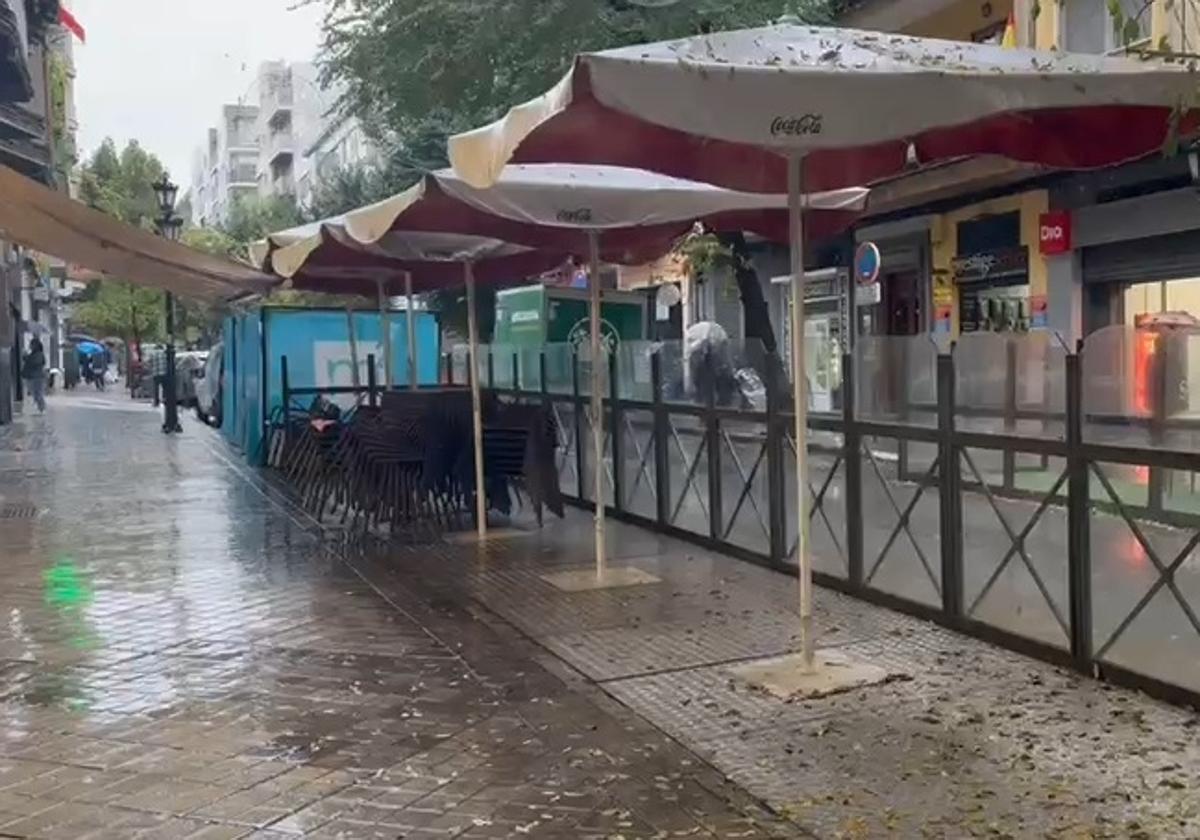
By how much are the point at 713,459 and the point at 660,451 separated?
91 cm

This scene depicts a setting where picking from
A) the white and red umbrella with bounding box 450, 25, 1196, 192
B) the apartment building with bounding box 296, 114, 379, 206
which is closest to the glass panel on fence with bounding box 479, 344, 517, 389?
the white and red umbrella with bounding box 450, 25, 1196, 192

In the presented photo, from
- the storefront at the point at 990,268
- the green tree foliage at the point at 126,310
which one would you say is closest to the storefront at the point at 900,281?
the storefront at the point at 990,268

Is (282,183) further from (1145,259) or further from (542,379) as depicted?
(542,379)

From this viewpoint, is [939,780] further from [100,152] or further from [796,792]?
[100,152]

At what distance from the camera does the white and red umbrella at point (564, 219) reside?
7.29 metres

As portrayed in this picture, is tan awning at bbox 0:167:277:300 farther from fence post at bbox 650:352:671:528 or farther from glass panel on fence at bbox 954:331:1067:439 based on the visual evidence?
glass panel on fence at bbox 954:331:1067:439

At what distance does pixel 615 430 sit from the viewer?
10.5m

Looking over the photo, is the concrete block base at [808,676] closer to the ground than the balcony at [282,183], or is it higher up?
closer to the ground

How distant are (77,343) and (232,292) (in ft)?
187

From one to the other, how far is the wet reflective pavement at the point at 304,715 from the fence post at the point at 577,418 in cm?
235

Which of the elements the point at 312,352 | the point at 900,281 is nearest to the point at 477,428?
the point at 312,352

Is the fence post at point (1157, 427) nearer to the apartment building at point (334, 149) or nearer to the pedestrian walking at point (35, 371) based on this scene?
the pedestrian walking at point (35, 371)

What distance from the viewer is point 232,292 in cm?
1478

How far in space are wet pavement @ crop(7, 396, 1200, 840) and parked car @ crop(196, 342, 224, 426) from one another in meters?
15.3
